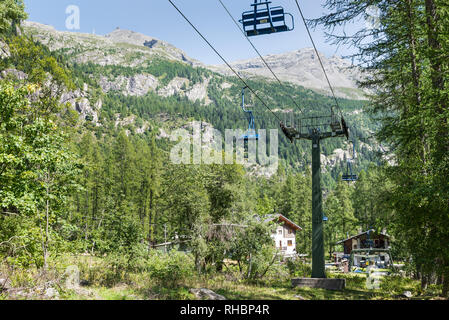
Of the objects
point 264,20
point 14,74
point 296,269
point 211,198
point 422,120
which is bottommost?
point 296,269

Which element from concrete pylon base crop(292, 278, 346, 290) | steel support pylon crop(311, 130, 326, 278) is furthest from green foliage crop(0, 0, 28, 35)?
concrete pylon base crop(292, 278, 346, 290)

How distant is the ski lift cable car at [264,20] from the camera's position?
29.5ft

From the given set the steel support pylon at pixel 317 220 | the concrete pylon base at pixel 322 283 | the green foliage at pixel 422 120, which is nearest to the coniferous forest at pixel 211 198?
the green foliage at pixel 422 120

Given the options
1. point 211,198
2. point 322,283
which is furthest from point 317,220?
point 211,198

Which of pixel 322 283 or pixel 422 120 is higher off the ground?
pixel 422 120

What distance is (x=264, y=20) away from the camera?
899 cm

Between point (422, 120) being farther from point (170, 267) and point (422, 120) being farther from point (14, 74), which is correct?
point (14, 74)

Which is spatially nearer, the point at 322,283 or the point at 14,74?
the point at 322,283

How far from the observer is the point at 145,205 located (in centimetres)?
5712

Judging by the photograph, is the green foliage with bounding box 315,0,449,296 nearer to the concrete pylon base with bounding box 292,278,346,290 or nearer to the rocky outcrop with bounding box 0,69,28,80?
the concrete pylon base with bounding box 292,278,346,290

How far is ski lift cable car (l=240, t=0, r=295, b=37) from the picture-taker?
8.99m

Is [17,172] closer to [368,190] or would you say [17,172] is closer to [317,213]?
[317,213]
